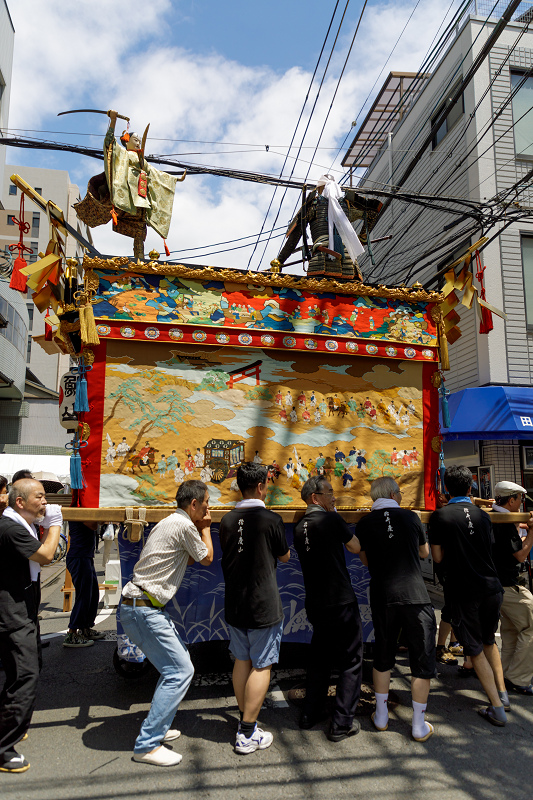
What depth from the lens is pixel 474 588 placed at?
14.0 ft

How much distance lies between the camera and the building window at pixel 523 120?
1145 centimetres

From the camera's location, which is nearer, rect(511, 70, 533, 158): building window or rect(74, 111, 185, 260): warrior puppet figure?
rect(74, 111, 185, 260): warrior puppet figure

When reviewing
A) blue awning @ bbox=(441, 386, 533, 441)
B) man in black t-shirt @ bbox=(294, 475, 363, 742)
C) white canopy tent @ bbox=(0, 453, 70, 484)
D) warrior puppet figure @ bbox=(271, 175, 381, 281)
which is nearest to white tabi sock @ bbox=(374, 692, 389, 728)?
man in black t-shirt @ bbox=(294, 475, 363, 742)

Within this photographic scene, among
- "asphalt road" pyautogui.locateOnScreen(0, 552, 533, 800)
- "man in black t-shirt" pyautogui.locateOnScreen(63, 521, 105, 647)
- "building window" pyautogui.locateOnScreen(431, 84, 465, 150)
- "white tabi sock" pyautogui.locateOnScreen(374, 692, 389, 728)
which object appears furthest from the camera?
"building window" pyautogui.locateOnScreen(431, 84, 465, 150)

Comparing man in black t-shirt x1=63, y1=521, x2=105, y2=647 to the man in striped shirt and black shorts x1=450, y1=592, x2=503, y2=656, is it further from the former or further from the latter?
black shorts x1=450, y1=592, x2=503, y2=656

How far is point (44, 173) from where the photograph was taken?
45.6 m

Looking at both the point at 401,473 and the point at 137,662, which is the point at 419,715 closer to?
the point at 401,473

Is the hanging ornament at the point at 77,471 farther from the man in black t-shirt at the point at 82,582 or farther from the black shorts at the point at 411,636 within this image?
the black shorts at the point at 411,636

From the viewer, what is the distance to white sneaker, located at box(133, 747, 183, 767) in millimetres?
3424

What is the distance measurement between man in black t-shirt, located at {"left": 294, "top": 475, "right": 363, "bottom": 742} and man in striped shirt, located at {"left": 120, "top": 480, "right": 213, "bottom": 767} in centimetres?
85

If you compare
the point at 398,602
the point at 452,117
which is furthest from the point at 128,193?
the point at 452,117

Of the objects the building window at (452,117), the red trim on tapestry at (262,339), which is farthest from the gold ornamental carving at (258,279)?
the building window at (452,117)

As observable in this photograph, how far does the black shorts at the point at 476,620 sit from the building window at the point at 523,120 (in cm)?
1070

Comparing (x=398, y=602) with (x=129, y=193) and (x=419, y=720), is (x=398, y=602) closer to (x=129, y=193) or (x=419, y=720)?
(x=419, y=720)
